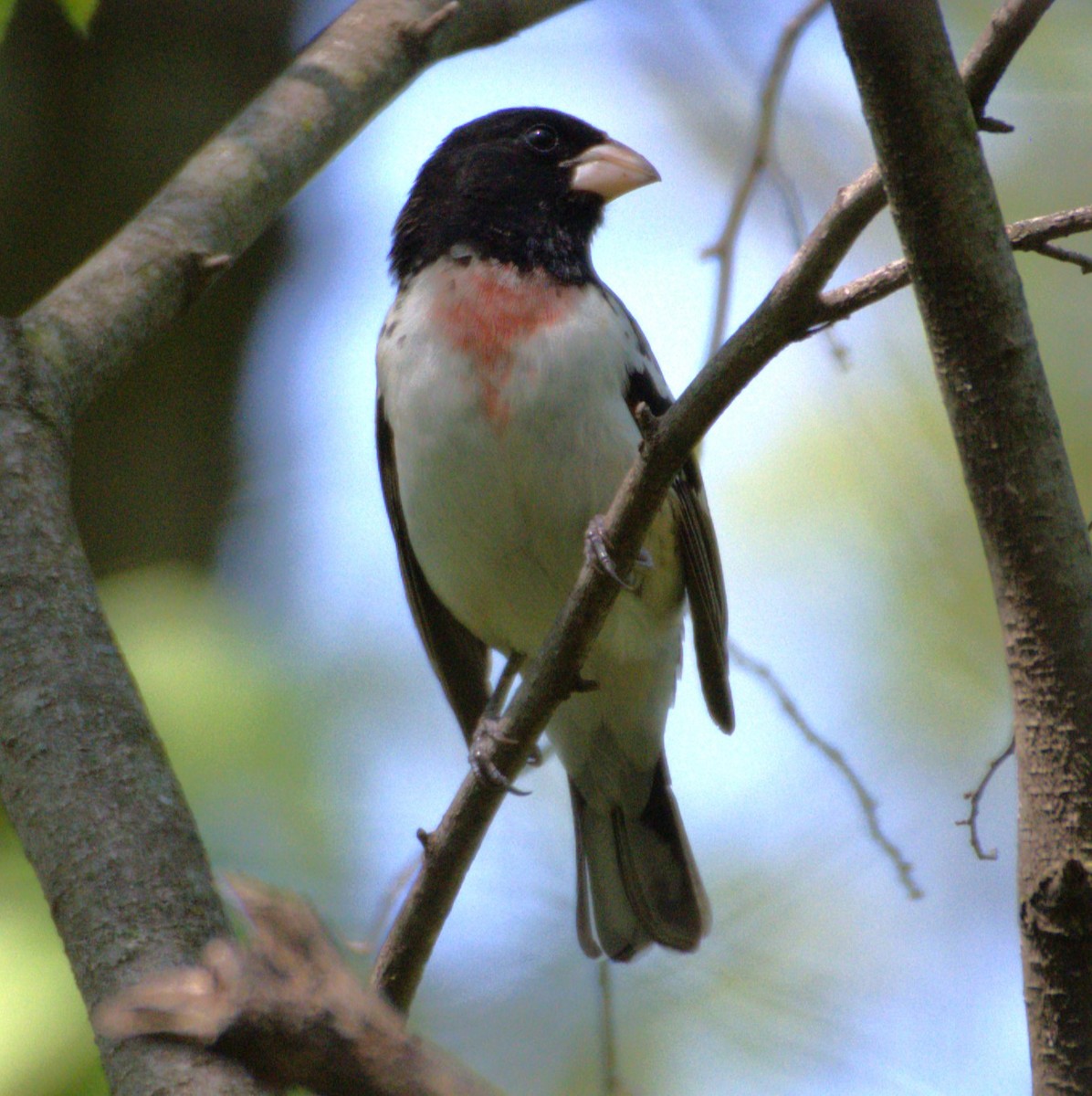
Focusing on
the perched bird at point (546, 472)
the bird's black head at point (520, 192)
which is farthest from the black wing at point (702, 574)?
the bird's black head at point (520, 192)

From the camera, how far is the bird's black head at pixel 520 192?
422 cm

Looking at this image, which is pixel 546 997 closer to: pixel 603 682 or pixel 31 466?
pixel 603 682

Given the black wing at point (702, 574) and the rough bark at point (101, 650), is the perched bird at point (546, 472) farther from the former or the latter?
the rough bark at point (101, 650)

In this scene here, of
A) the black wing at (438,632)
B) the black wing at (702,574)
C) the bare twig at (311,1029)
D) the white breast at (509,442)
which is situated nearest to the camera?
the bare twig at (311,1029)

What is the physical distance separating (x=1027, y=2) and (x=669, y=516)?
2230mm

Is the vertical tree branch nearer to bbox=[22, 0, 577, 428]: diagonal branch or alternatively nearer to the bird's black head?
bbox=[22, 0, 577, 428]: diagonal branch

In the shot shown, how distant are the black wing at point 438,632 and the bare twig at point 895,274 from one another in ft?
7.47

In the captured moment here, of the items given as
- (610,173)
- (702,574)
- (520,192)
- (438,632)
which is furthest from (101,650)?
(610,173)

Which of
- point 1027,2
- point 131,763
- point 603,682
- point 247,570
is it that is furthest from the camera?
point 247,570

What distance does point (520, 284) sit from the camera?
396 centimetres

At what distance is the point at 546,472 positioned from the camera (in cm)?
373

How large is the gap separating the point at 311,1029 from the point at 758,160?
135 inches

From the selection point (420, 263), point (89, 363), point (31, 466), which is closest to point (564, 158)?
point (420, 263)

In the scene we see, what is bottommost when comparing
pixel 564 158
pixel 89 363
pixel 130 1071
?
pixel 130 1071
